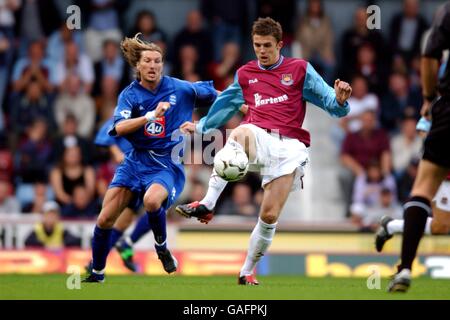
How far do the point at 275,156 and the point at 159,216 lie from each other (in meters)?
1.37

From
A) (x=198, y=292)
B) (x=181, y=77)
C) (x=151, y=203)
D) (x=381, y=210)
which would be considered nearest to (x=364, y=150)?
(x=381, y=210)

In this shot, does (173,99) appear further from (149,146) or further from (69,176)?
(69,176)

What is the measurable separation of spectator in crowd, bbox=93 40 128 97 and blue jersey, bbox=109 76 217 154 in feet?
23.4

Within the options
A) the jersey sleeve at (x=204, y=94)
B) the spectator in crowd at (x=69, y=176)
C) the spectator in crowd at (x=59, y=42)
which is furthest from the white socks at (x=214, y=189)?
the spectator in crowd at (x=59, y=42)

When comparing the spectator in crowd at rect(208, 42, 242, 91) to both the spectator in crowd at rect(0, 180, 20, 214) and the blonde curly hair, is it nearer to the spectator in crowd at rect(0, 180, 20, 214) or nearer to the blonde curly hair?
the spectator in crowd at rect(0, 180, 20, 214)

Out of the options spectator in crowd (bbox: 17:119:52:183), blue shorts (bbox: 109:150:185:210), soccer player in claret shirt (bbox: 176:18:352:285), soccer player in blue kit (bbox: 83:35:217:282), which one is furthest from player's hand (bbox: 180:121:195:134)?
spectator in crowd (bbox: 17:119:52:183)

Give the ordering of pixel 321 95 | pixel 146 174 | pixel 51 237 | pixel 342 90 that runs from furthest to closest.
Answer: pixel 51 237
pixel 146 174
pixel 321 95
pixel 342 90

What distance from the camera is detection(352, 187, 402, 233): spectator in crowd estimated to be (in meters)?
16.8

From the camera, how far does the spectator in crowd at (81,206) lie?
17188 millimetres

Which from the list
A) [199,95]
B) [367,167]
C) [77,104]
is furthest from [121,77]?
[199,95]

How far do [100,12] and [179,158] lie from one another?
8251 millimetres

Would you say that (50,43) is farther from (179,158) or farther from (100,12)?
Answer: (179,158)

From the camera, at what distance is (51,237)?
1602cm

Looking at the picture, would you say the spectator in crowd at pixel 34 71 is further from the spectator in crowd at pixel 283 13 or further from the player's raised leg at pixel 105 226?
the player's raised leg at pixel 105 226
